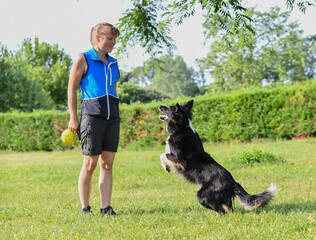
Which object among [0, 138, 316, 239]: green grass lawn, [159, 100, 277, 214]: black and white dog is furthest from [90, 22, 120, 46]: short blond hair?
[0, 138, 316, 239]: green grass lawn

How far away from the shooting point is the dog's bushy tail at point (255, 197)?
4016mm

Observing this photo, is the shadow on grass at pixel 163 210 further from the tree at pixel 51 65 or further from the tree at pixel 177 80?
the tree at pixel 177 80

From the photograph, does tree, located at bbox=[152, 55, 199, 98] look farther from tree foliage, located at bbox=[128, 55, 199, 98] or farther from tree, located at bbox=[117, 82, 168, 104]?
tree, located at bbox=[117, 82, 168, 104]

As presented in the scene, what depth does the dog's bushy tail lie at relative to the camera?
4016mm

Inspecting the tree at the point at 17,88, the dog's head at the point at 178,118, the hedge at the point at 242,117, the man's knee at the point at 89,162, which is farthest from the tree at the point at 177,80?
the man's knee at the point at 89,162

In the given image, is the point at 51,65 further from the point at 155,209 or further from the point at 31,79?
the point at 155,209

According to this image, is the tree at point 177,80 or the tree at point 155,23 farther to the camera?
the tree at point 177,80

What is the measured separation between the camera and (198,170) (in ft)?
14.4

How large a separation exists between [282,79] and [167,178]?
79.9 feet

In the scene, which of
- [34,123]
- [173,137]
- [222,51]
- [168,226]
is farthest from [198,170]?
[34,123]

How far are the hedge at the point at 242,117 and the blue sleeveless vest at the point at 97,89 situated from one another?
1076 centimetres

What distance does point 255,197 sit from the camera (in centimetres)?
410

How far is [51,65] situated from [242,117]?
3737 cm

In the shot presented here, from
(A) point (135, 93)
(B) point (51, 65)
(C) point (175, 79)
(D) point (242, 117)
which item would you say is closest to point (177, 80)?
(C) point (175, 79)
